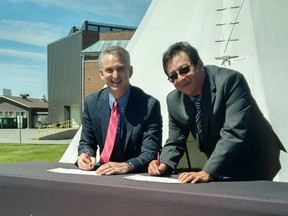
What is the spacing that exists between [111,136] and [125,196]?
35.4 inches

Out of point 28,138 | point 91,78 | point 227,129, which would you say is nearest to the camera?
point 227,129

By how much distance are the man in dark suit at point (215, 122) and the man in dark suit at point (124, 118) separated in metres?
0.16

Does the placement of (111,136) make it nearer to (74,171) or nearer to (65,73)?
(74,171)

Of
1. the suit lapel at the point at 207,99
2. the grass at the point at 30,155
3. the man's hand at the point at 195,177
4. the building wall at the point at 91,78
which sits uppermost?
the building wall at the point at 91,78

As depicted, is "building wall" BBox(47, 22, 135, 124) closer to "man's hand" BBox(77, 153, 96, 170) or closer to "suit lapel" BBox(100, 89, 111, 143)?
"suit lapel" BBox(100, 89, 111, 143)

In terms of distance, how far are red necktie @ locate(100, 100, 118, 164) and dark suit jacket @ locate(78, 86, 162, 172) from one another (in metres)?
0.04

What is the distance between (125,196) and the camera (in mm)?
2010

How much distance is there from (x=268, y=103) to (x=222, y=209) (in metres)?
3.28

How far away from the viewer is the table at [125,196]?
176cm

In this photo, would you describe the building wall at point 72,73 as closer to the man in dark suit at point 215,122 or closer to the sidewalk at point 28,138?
the sidewalk at point 28,138

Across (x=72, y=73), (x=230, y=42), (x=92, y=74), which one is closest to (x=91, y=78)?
(x=92, y=74)

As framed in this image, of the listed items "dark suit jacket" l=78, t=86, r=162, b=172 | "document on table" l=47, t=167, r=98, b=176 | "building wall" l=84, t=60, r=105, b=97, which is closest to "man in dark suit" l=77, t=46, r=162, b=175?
"dark suit jacket" l=78, t=86, r=162, b=172

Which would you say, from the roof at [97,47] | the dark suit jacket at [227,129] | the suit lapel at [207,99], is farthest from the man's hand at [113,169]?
the roof at [97,47]

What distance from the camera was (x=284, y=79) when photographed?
4996 mm
